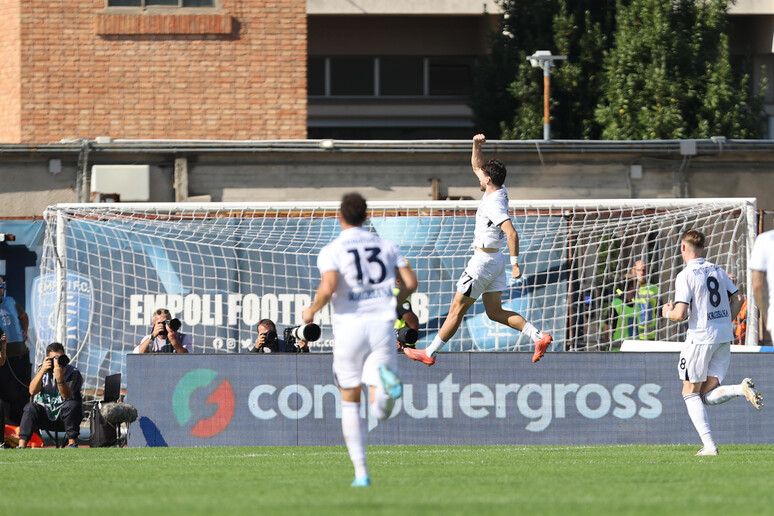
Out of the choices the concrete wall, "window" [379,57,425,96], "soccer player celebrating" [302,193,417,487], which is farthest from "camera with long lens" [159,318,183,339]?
"window" [379,57,425,96]

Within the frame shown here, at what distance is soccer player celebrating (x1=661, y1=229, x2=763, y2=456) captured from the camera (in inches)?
444

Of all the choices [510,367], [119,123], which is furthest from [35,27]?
[510,367]

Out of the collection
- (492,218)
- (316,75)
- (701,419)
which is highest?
(316,75)

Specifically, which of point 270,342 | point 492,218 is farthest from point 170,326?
point 492,218

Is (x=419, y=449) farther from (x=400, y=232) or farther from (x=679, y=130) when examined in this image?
(x=679, y=130)

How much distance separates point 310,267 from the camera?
64.3ft

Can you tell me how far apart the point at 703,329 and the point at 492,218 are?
2225 mm

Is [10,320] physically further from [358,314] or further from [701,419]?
[358,314]

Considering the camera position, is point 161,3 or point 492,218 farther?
point 161,3

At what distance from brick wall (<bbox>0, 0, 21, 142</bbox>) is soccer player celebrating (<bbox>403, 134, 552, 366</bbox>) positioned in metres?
15.0

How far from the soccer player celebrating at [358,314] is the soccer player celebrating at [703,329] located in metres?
3.77

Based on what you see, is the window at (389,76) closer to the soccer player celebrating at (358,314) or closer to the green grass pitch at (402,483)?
the green grass pitch at (402,483)

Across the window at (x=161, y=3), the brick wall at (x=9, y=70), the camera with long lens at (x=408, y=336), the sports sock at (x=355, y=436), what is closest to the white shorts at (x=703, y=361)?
the camera with long lens at (x=408, y=336)

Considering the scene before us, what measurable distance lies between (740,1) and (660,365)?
67.5ft
